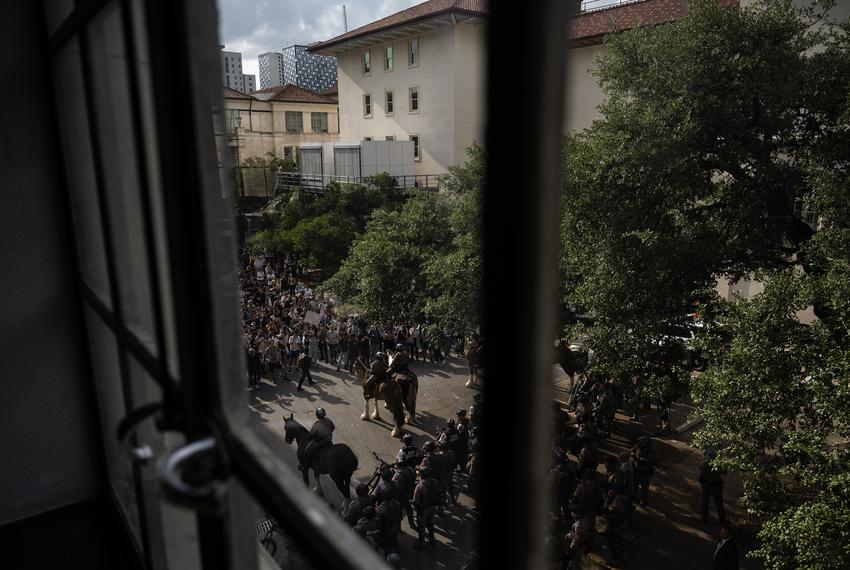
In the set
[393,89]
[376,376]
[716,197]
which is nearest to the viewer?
[716,197]

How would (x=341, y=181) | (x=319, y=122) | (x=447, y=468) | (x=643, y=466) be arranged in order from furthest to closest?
(x=319, y=122) < (x=341, y=181) < (x=643, y=466) < (x=447, y=468)

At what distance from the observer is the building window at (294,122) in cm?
1353

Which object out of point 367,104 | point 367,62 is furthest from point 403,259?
point 367,62

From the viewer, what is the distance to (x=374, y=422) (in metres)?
7.94

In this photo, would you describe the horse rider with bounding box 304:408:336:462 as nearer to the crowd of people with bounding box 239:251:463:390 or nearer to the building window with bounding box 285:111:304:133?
the crowd of people with bounding box 239:251:463:390

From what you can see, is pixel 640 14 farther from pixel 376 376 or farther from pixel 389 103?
pixel 376 376

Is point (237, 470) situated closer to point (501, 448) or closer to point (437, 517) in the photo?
point (501, 448)

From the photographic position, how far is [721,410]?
5.26m

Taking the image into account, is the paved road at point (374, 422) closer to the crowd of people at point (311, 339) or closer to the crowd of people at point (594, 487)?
the crowd of people at point (311, 339)

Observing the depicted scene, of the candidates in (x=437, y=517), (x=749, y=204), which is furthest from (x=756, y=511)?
(x=749, y=204)

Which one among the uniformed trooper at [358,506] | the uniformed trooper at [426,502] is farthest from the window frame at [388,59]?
the uniformed trooper at [358,506]

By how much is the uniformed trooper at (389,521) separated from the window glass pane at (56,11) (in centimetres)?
397

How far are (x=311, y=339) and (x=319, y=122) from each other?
6684 mm

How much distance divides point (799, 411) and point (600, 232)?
9.85ft
